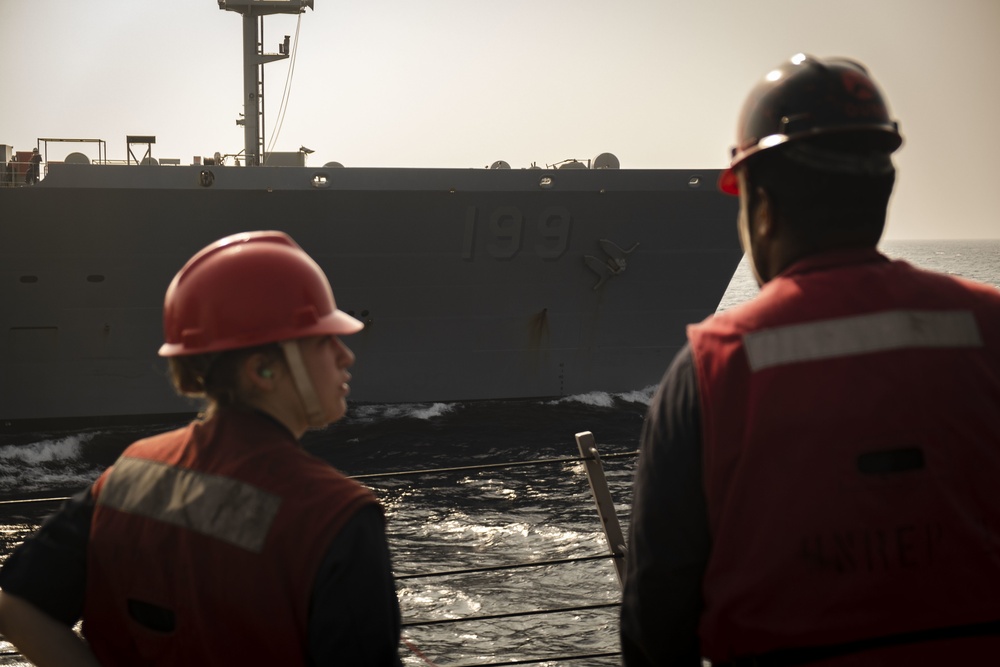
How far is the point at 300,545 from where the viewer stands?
1.29 meters

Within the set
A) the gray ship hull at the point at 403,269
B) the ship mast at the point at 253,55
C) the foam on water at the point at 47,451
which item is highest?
the ship mast at the point at 253,55

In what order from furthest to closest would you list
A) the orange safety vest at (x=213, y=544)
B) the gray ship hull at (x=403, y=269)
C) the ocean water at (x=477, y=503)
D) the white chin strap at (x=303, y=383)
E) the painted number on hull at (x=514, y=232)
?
the painted number on hull at (x=514, y=232) → the gray ship hull at (x=403, y=269) → the ocean water at (x=477, y=503) → the white chin strap at (x=303, y=383) → the orange safety vest at (x=213, y=544)

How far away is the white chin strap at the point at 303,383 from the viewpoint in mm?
1461

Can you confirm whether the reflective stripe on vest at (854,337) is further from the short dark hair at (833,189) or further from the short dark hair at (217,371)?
the short dark hair at (217,371)

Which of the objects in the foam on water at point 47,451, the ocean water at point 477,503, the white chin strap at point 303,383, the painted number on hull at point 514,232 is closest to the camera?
the white chin strap at point 303,383

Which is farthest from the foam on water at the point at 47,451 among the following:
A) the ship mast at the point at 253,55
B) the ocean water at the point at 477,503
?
the ship mast at the point at 253,55

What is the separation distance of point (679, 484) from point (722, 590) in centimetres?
16

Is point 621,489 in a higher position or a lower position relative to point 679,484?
lower

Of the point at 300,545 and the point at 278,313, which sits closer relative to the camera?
the point at 300,545

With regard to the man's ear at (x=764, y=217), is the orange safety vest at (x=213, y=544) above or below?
below

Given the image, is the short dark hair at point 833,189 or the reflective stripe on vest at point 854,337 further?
the short dark hair at point 833,189

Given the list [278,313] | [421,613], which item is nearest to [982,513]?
[278,313]

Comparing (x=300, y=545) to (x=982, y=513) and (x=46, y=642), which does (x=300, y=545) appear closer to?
(x=46, y=642)

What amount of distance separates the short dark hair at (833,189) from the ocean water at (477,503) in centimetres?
333
